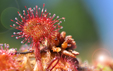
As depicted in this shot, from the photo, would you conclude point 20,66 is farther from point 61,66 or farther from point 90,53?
point 90,53

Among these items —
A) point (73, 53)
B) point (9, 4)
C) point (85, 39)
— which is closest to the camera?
point (73, 53)

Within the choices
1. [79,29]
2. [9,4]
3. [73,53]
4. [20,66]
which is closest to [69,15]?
[79,29]

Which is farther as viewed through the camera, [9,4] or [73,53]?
[9,4]

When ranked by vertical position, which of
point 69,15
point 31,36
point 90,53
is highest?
point 69,15

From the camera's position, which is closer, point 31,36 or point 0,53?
point 0,53

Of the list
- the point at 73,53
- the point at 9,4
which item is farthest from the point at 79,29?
the point at 73,53

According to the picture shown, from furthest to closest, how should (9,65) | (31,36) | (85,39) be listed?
(85,39), (31,36), (9,65)

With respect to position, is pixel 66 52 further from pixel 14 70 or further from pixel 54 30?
pixel 14 70

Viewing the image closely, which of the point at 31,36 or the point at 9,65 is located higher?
the point at 31,36

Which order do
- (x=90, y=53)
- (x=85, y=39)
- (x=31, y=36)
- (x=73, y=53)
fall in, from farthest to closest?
(x=85, y=39) → (x=90, y=53) → (x=73, y=53) → (x=31, y=36)
